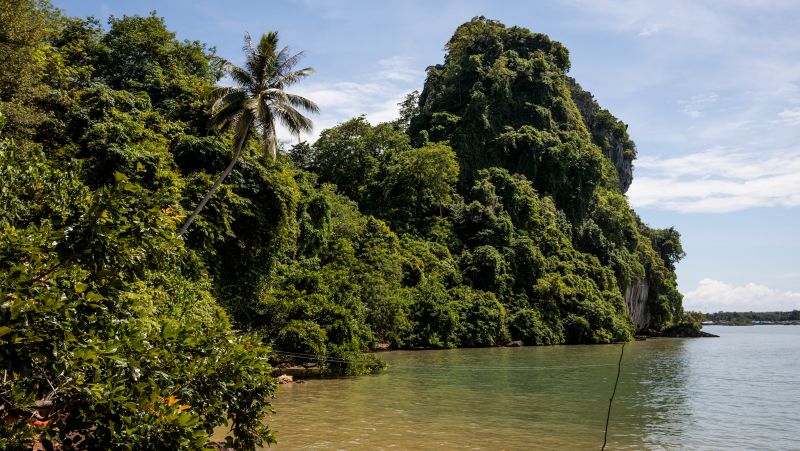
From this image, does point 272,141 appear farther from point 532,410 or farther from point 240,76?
point 532,410

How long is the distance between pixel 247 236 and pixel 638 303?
63.8 meters

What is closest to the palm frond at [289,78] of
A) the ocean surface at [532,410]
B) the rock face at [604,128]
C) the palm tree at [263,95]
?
the palm tree at [263,95]

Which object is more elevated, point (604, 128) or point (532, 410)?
point (604, 128)

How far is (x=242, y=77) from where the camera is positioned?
747 inches

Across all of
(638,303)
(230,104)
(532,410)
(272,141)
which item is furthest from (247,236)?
(638,303)

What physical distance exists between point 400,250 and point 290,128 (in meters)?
27.9

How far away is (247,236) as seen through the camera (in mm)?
23219

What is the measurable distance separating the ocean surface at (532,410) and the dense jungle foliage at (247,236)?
2.90m

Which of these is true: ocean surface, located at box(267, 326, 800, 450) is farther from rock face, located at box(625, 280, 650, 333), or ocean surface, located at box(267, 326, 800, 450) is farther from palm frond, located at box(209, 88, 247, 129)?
rock face, located at box(625, 280, 650, 333)

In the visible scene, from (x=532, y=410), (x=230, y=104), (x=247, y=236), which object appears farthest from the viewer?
(x=247, y=236)

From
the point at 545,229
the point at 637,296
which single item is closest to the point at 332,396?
the point at 545,229

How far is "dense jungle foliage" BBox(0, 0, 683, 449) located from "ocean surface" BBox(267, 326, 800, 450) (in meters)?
2.90

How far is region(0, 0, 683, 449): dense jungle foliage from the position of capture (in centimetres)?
532

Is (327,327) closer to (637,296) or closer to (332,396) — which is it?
(332,396)
